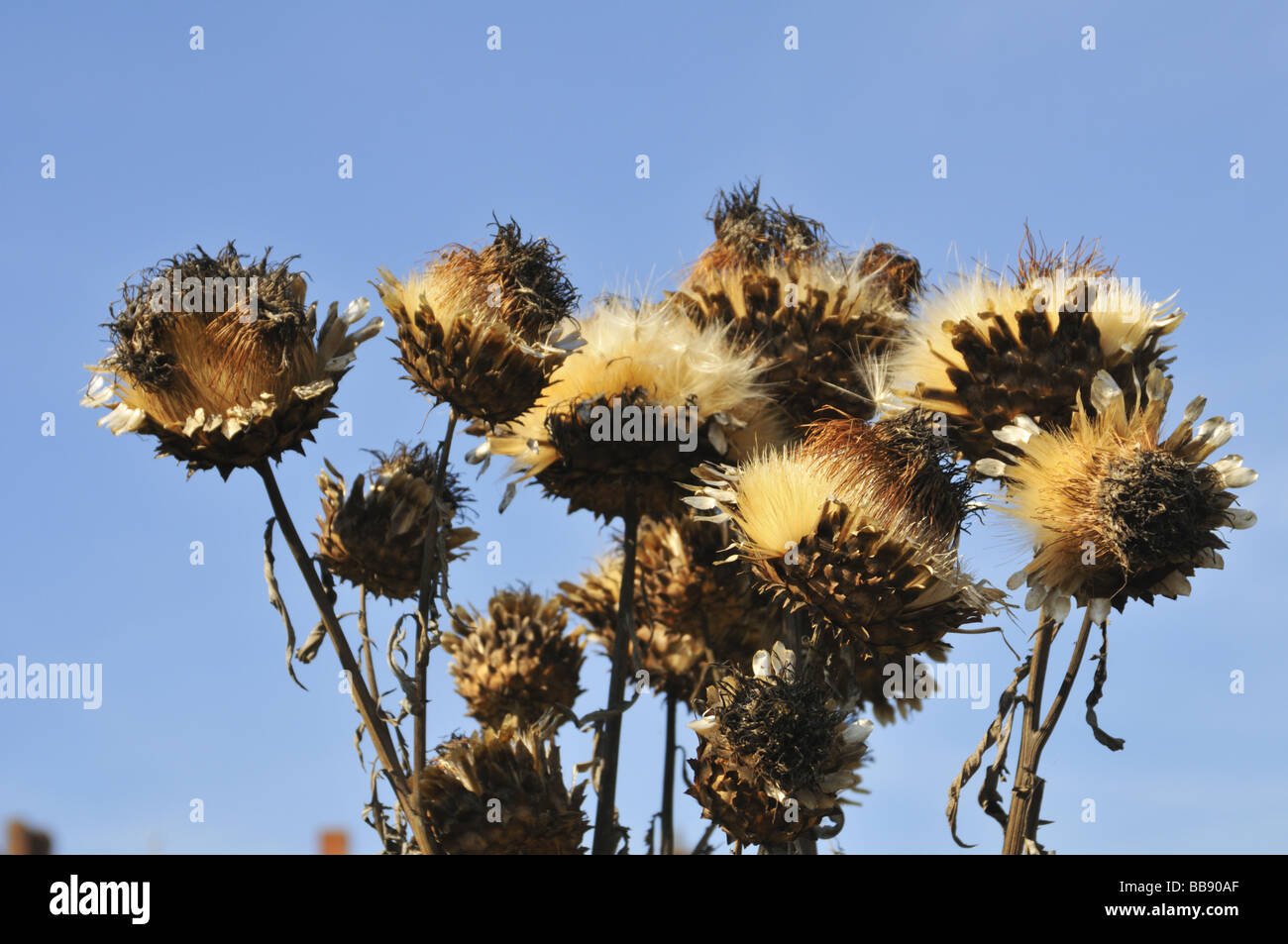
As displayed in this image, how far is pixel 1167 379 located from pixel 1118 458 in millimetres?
454

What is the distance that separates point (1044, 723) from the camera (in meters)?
4.33

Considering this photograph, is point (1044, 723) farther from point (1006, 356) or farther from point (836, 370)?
point (836, 370)

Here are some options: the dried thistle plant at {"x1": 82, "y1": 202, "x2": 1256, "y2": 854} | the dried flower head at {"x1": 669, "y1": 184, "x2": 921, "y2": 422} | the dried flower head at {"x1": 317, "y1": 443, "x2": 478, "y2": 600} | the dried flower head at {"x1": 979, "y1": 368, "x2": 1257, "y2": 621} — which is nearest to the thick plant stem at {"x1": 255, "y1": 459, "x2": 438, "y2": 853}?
the dried thistle plant at {"x1": 82, "y1": 202, "x2": 1256, "y2": 854}

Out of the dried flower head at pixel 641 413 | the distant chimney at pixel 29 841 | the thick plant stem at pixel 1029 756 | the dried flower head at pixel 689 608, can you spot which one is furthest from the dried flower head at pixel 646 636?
the distant chimney at pixel 29 841

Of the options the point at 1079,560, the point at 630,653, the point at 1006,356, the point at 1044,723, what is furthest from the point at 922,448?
the point at 630,653

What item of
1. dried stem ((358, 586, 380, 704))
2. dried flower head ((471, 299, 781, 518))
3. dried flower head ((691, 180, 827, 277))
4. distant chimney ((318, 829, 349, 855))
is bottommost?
distant chimney ((318, 829, 349, 855))

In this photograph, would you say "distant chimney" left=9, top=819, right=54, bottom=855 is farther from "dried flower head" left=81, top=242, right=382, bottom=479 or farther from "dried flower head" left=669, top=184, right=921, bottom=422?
"dried flower head" left=669, top=184, right=921, bottom=422

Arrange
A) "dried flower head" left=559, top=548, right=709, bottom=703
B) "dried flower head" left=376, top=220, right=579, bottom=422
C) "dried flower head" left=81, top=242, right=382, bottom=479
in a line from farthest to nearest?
"dried flower head" left=559, top=548, right=709, bottom=703 → "dried flower head" left=376, top=220, right=579, bottom=422 → "dried flower head" left=81, top=242, right=382, bottom=479

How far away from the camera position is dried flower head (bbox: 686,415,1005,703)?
427 centimetres

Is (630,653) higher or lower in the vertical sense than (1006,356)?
lower

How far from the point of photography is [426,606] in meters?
4.64

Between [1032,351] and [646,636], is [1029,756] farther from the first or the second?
[646,636]

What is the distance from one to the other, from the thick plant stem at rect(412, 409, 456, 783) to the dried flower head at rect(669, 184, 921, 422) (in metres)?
1.36

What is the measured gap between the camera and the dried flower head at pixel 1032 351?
14.5 feet
